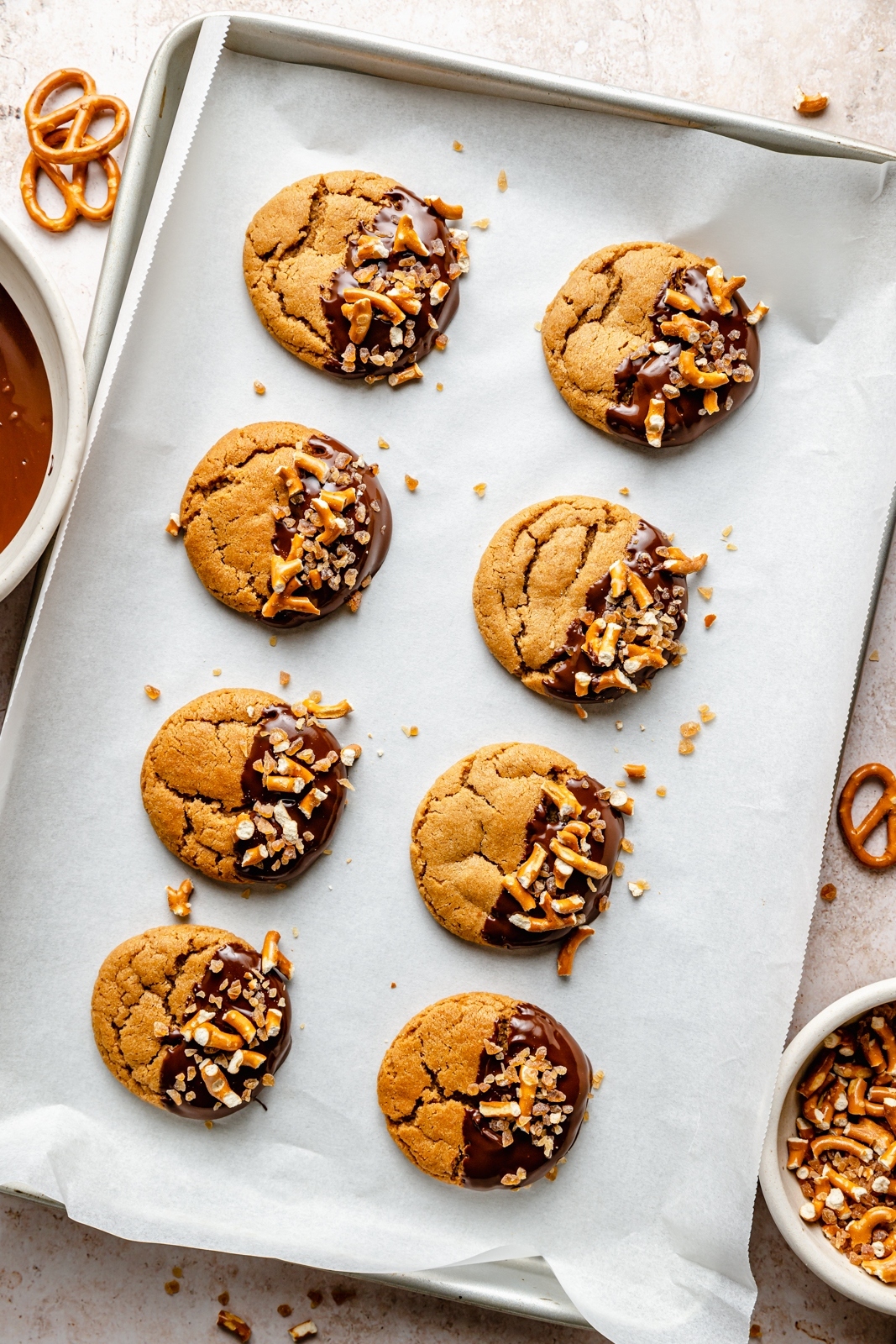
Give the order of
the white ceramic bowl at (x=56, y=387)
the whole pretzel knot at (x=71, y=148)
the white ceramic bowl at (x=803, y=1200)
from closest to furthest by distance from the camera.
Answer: the white ceramic bowl at (x=56, y=387)
the white ceramic bowl at (x=803, y=1200)
the whole pretzel knot at (x=71, y=148)

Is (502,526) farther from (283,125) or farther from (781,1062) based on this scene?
(781,1062)

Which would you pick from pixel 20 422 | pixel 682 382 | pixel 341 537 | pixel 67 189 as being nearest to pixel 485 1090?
pixel 341 537

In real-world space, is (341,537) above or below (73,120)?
below


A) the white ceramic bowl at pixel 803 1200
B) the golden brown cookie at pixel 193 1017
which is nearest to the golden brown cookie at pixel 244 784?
the golden brown cookie at pixel 193 1017

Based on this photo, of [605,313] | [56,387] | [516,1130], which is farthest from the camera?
[605,313]

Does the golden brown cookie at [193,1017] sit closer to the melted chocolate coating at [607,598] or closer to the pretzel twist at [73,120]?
the melted chocolate coating at [607,598]

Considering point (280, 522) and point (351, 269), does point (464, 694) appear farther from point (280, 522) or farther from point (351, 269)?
point (351, 269)

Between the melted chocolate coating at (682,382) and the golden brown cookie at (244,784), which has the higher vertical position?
the melted chocolate coating at (682,382)
